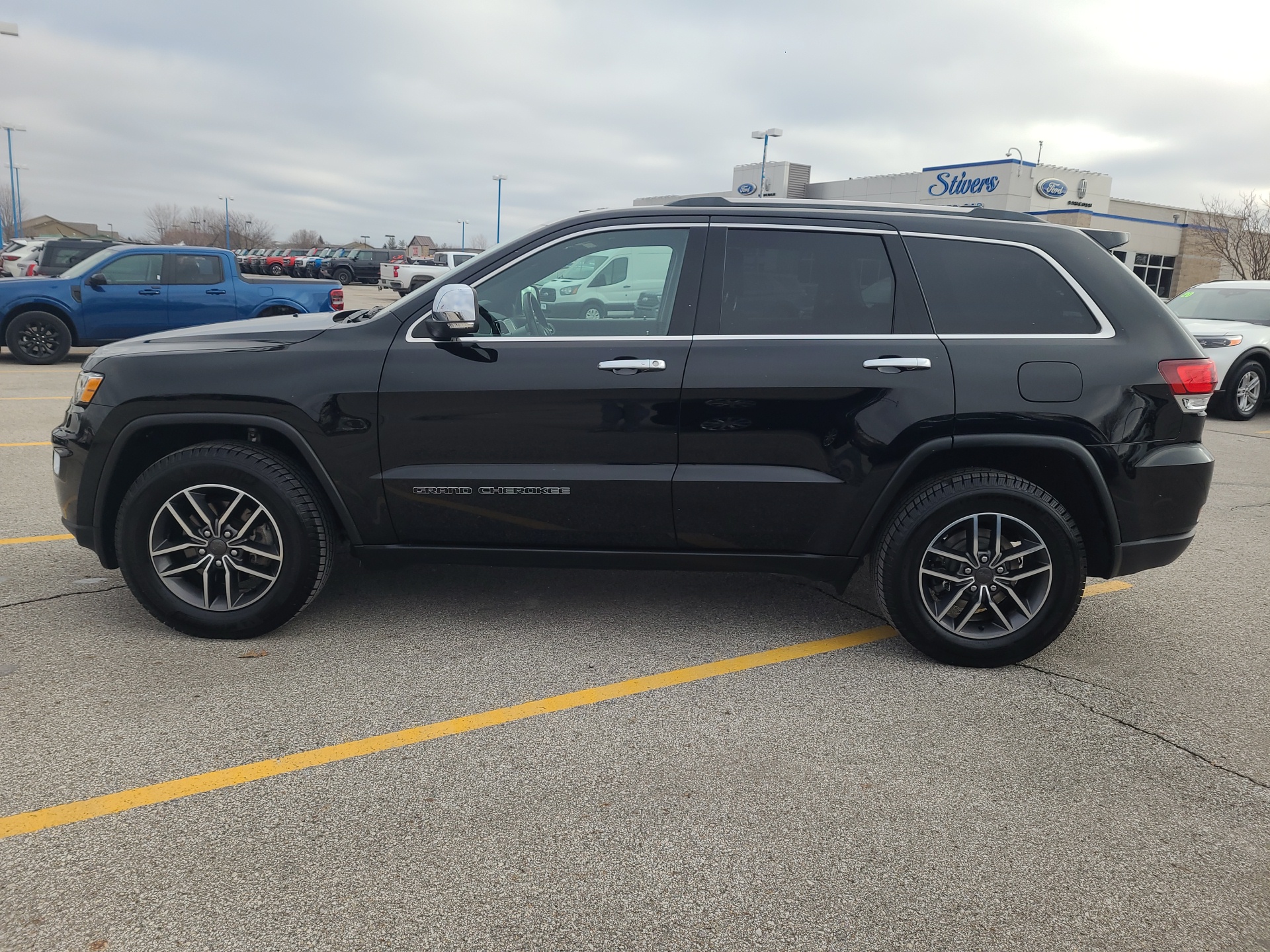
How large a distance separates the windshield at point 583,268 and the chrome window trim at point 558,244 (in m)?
0.10

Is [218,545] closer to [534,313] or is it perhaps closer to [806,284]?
[534,313]

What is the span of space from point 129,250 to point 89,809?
12115 millimetres

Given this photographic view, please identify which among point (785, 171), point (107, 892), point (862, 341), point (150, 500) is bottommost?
point (107, 892)

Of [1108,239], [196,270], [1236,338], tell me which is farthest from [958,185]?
[1108,239]

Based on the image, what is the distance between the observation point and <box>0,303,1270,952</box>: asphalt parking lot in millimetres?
2330

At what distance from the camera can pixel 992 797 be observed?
290cm

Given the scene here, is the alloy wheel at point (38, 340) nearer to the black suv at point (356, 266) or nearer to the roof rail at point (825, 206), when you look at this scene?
the roof rail at point (825, 206)

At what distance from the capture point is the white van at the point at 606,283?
3871 mm

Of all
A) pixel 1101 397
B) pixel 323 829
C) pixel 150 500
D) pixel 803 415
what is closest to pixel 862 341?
pixel 803 415

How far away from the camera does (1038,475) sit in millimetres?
3889

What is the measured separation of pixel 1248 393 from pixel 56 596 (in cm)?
1293

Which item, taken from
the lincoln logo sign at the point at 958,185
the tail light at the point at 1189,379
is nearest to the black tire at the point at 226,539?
the tail light at the point at 1189,379

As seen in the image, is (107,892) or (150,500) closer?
(107,892)

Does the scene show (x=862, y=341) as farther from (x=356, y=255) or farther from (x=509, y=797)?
(x=356, y=255)
